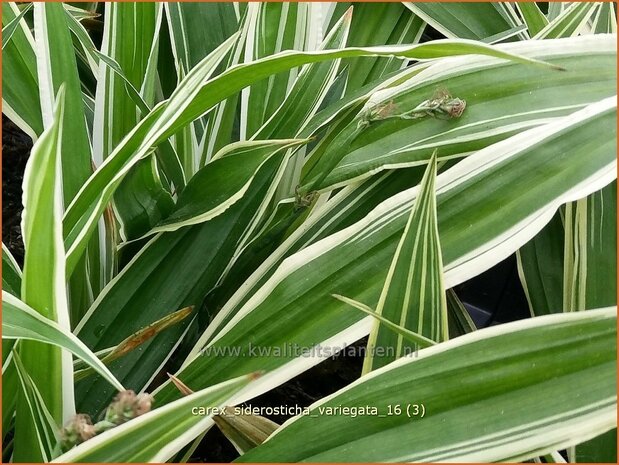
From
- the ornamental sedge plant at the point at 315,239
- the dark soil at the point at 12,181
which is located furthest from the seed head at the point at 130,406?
the dark soil at the point at 12,181

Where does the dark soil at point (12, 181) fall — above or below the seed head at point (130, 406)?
above

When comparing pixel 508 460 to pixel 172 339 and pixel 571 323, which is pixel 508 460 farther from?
pixel 172 339

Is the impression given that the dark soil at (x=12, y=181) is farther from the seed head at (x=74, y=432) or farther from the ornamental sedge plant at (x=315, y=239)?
the seed head at (x=74, y=432)

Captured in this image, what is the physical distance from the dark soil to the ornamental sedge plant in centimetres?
25

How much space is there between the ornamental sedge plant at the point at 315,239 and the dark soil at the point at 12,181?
0.25 m

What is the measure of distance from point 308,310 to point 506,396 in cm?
16

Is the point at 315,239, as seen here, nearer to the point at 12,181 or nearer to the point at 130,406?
the point at 130,406

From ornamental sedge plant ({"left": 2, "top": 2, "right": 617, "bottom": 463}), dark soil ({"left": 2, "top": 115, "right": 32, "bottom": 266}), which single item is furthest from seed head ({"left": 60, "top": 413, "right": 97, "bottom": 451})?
dark soil ({"left": 2, "top": 115, "right": 32, "bottom": 266})

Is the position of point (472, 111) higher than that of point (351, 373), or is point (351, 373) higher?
A: point (472, 111)

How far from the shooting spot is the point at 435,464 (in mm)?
343

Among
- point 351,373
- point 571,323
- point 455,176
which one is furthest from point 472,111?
point 351,373

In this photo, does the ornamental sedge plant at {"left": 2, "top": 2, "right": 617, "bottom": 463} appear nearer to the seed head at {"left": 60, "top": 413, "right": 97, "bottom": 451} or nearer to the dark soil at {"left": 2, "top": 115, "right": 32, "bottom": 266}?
the seed head at {"left": 60, "top": 413, "right": 97, "bottom": 451}

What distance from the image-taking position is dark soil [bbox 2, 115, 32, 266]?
0.75 meters

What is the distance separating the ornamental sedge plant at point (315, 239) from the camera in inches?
13.8
